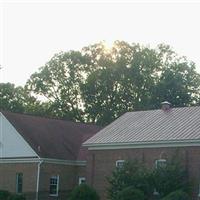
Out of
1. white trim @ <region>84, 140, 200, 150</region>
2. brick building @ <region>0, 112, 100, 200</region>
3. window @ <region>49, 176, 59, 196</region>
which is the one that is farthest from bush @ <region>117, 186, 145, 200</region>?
window @ <region>49, 176, 59, 196</region>

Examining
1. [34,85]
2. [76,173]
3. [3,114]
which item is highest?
[34,85]

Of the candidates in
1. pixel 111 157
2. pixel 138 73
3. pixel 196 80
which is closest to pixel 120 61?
pixel 138 73

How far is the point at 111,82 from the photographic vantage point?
258ft

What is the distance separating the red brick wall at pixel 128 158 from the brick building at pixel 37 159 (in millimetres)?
4130

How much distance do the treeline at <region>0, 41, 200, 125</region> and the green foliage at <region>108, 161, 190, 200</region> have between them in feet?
104

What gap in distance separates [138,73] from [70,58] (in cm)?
931

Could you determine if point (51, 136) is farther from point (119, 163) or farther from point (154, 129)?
point (154, 129)

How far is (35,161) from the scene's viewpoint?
51.2m

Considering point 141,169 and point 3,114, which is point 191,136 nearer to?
point 141,169

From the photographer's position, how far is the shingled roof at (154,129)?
4316 cm

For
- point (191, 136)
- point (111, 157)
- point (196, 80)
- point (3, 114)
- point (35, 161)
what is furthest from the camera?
point (196, 80)

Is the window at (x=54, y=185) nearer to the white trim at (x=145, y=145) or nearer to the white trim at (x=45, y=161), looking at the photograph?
the white trim at (x=45, y=161)

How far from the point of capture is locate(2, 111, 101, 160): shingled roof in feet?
173

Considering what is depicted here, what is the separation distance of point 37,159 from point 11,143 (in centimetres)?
396
